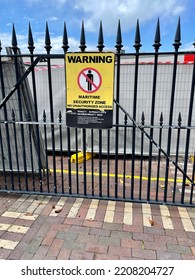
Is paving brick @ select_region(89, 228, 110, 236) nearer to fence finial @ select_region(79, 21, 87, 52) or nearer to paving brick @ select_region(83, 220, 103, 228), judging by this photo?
paving brick @ select_region(83, 220, 103, 228)

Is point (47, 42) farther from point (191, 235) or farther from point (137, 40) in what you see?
point (191, 235)

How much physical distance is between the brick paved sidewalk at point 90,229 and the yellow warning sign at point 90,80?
1466 millimetres

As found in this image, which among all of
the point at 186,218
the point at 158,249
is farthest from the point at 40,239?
the point at 186,218

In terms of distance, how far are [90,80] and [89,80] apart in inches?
0.5

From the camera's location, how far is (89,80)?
106 inches

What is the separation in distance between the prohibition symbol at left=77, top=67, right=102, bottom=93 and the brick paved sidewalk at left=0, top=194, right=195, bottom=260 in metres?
1.68

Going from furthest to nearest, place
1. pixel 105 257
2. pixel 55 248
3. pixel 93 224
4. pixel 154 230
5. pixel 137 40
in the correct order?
pixel 93 224 → pixel 154 230 → pixel 137 40 → pixel 55 248 → pixel 105 257

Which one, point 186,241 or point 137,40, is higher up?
point 137,40

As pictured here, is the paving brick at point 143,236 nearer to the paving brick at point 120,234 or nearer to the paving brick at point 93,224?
the paving brick at point 120,234

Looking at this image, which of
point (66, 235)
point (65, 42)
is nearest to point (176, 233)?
point (66, 235)

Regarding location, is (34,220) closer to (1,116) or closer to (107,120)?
(107,120)

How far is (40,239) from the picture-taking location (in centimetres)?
264

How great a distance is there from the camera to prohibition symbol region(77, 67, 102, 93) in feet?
8.73

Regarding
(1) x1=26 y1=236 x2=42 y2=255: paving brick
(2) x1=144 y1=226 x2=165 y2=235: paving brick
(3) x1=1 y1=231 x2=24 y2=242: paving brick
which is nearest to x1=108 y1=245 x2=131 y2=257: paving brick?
(2) x1=144 y1=226 x2=165 y2=235: paving brick
